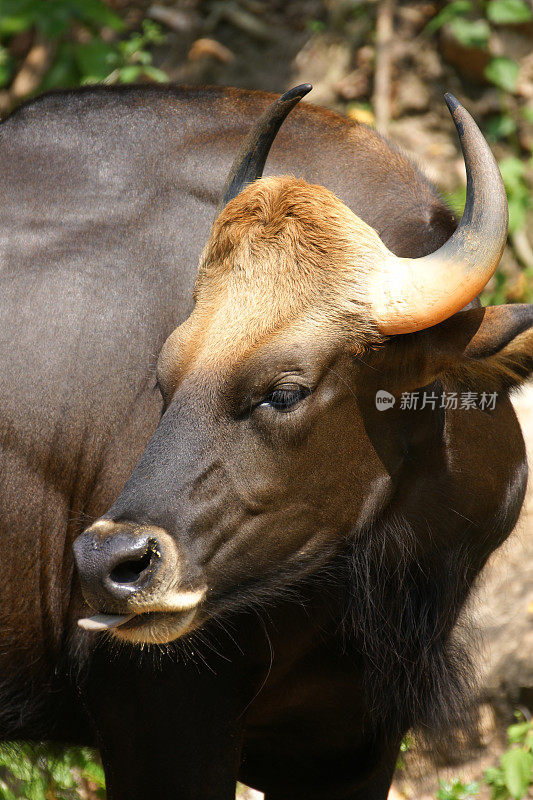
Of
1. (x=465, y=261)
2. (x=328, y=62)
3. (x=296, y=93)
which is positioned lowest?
(x=328, y=62)

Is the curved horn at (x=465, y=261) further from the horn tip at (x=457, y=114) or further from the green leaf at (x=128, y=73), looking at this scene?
the green leaf at (x=128, y=73)

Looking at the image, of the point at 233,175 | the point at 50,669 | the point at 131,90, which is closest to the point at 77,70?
the point at 131,90

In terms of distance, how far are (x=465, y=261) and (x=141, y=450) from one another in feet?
4.52

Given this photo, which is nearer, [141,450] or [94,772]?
[141,450]

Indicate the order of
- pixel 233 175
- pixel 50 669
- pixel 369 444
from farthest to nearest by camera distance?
pixel 50 669 → pixel 233 175 → pixel 369 444

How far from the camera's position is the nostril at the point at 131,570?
116 inches

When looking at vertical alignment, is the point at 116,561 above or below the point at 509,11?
above

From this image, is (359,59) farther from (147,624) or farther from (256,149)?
(147,624)

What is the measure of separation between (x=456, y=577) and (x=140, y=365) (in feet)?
4.76

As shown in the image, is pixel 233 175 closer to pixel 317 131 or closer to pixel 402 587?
pixel 317 131

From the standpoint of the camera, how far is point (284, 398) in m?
3.13

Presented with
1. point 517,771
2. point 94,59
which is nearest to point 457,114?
point 517,771

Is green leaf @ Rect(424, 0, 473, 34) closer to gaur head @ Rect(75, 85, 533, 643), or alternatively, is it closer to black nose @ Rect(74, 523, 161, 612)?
gaur head @ Rect(75, 85, 533, 643)

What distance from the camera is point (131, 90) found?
4348 mm
